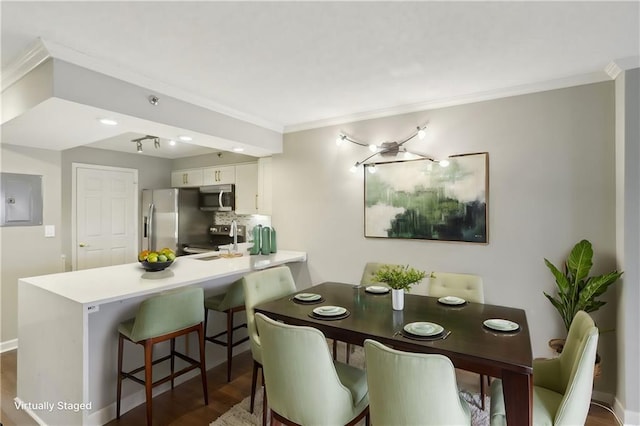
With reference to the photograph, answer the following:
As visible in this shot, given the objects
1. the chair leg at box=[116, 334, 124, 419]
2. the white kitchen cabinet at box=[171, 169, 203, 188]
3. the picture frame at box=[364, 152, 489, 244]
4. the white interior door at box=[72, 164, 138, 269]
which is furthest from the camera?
the white kitchen cabinet at box=[171, 169, 203, 188]

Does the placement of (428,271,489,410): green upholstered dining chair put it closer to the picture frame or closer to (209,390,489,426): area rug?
(209,390,489,426): area rug

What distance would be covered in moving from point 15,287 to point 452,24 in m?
4.49

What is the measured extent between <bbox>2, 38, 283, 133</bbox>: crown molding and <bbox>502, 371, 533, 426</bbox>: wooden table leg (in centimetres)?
291

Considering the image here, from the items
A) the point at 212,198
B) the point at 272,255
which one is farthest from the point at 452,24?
the point at 212,198

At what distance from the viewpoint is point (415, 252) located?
326 centimetres

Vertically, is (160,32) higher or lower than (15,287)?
higher

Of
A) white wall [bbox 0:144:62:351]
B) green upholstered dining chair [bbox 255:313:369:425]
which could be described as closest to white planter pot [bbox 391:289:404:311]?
green upholstered dining chair [bbox 255:313:369:425]

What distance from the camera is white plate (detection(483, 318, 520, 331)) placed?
70.0 inches

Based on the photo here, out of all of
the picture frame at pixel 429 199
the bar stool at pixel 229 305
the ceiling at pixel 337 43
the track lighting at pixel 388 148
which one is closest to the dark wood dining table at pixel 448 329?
the bar stool at pixel 229 305

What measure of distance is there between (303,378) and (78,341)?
1399mm

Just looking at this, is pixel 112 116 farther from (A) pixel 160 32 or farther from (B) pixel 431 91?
(B) pixel 431 91

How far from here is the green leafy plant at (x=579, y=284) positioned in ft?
7.51

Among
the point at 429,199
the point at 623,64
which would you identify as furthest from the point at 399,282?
the point at 623,64

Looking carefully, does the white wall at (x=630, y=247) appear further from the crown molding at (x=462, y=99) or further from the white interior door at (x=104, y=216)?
the white interior door at (x=104, y=216)
